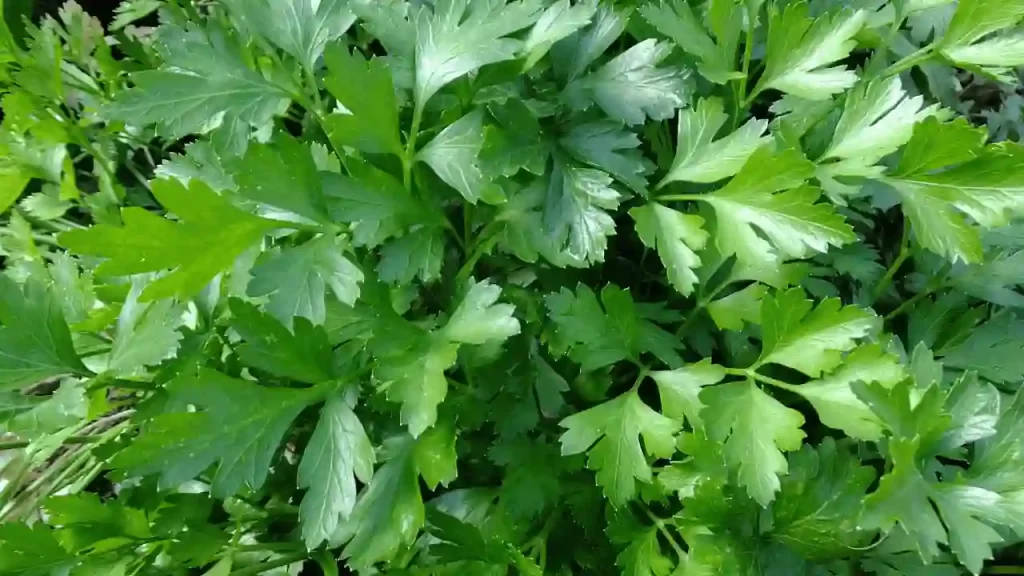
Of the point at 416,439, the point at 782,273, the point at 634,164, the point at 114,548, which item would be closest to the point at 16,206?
the point at 114,548

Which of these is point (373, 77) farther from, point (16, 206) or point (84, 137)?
point (16, 206)

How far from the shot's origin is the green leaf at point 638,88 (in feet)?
1.94

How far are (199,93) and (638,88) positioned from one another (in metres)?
0.33

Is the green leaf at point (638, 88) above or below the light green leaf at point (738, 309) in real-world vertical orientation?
above

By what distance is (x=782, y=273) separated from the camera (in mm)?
613

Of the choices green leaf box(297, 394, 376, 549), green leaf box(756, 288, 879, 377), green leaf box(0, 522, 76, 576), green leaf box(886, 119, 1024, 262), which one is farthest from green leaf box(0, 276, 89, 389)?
green leaf box(886, 119, 1024, 262)

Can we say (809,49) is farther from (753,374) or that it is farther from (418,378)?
(418,378)

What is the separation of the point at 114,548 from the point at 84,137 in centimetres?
43

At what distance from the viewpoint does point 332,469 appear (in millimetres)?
545

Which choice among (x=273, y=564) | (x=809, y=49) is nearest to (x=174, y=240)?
(x=273, y=564)

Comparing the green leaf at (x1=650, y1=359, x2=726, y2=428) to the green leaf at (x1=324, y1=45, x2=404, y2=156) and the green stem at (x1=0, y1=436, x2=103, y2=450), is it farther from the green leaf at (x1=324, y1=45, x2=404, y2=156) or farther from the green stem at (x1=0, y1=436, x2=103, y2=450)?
the green stem at (x1=0, y1=436, x2=103, y2=450)

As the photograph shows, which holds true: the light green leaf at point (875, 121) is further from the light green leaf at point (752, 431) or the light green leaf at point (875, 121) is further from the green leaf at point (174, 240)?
the green leaf at point (174, 240)

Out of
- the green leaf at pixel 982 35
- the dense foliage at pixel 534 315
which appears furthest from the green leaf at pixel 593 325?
the green leaf at pixel 982 35

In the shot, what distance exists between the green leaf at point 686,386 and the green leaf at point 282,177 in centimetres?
29
